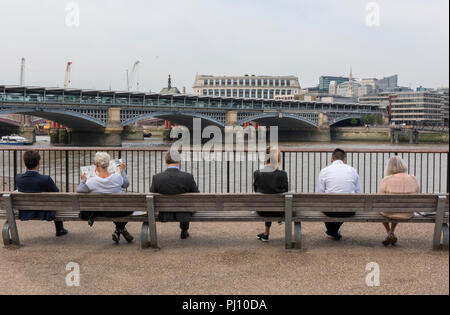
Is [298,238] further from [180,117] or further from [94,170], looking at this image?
[180,117]

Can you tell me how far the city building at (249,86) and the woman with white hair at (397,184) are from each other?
135 meters

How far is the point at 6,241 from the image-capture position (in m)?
5.48

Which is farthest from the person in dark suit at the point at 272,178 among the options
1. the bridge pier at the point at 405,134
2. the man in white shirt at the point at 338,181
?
the bridge pier at the point at 405,134

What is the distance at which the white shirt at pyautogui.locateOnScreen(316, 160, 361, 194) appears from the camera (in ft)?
18.3

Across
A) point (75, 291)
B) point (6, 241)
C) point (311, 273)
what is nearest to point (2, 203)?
point (6, 241)

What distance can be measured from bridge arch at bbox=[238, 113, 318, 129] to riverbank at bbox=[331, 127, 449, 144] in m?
5.87

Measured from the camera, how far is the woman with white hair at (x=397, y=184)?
5.29m

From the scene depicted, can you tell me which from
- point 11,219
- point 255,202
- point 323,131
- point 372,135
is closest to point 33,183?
point 11,219

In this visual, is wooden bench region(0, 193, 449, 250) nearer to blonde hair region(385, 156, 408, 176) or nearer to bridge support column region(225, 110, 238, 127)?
blonde hair region(385, 156, 408, 176)

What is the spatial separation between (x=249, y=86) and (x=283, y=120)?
252 ft

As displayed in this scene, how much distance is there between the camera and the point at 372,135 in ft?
240

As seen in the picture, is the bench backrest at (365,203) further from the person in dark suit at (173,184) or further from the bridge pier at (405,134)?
the bridge pier at (405,134)

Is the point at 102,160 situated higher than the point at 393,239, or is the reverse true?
the point at 102,160

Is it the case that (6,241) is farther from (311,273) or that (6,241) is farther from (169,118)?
(169,118)
